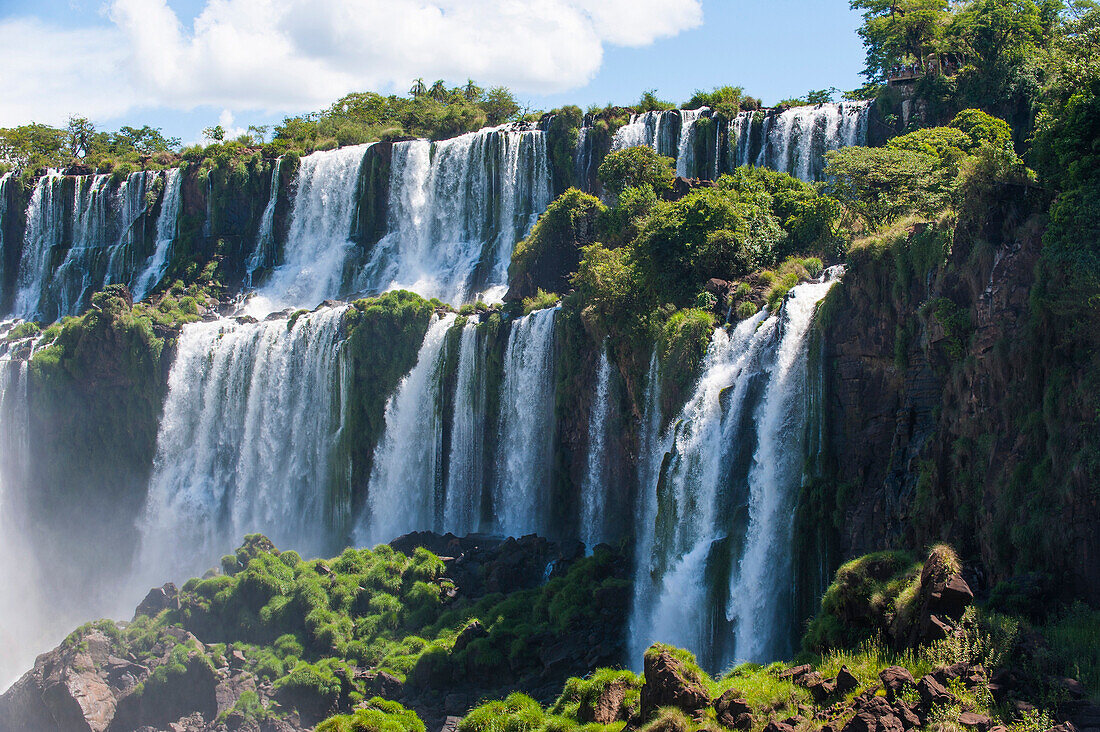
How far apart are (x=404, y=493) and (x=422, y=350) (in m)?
5.50

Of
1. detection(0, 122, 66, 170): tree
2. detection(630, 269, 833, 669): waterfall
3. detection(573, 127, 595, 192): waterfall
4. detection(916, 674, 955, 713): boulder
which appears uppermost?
detection(0, 122, 66, 170): tree

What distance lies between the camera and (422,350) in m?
40.4

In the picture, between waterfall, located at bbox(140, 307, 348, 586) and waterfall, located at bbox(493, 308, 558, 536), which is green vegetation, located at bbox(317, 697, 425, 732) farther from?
waterfall, located at bbox(140, 307, 348, 586)

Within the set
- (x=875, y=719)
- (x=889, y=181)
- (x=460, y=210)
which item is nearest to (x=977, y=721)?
(x=875, y=719)

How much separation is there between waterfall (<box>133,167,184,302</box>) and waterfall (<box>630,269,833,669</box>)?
127 feet

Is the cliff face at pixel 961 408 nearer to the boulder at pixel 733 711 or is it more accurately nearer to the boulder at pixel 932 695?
the boulder at pixel 932 695

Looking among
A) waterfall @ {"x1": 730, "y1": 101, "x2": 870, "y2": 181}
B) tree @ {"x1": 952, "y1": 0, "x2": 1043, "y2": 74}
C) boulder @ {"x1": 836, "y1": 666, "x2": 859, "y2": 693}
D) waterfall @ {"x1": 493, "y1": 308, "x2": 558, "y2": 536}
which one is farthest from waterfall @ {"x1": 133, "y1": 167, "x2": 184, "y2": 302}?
boulder @ {"x1": 836, "y1": 666, "x2": 859, "y2": 693}

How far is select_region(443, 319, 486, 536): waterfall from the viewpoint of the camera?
3822 centimetres

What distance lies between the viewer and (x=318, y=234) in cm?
5541

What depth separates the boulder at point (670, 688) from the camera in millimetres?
16875

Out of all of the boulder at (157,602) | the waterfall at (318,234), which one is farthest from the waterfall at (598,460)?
the waterfall at (318,234)

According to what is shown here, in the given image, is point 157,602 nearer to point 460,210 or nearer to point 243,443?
point 243,443

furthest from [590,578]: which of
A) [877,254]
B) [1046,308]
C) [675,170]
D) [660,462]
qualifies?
[675,170]

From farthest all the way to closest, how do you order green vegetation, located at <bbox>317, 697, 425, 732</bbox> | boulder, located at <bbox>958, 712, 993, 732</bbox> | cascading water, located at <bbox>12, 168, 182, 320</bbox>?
1. cascading water, located at <bbox>12, 168, 182, 320</bbox>
2. green vegetation, located at <bbox>317, 697, 425, 732</bbox>
3. boulder, located at <bbox>958, 712, 993, 732</bbox>
